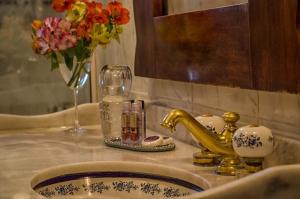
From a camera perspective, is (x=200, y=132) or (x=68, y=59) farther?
(x=68, y=59)

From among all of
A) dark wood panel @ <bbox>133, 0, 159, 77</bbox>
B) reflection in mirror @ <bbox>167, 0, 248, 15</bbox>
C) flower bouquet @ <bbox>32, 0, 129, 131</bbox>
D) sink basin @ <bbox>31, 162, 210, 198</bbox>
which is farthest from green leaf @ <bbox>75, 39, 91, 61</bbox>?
sink basin @ <bbox>31, 162, 210, 198</bbox>

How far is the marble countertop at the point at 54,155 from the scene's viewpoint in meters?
0.91

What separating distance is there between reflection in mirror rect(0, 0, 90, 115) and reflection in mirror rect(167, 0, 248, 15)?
0.89 m

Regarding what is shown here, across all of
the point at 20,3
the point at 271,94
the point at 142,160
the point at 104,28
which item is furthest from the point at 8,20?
the point at 271,94

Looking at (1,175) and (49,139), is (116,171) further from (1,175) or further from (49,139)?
(49,139)

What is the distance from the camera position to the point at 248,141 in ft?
2.82

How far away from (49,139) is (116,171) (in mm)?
378

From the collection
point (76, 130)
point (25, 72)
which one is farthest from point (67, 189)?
point (25, 72)

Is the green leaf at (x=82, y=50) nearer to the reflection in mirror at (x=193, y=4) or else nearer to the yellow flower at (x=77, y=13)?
the yellow flower at (x=77, y=13)

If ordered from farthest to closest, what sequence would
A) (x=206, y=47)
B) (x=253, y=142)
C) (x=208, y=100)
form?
(x=208, y=100)
(x=206, y=47)
(x=253, y=142)

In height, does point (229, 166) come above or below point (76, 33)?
below

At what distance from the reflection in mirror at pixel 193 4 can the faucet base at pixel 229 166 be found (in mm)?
295

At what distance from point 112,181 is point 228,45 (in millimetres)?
340

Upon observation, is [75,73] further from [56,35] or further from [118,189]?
[118,189]
